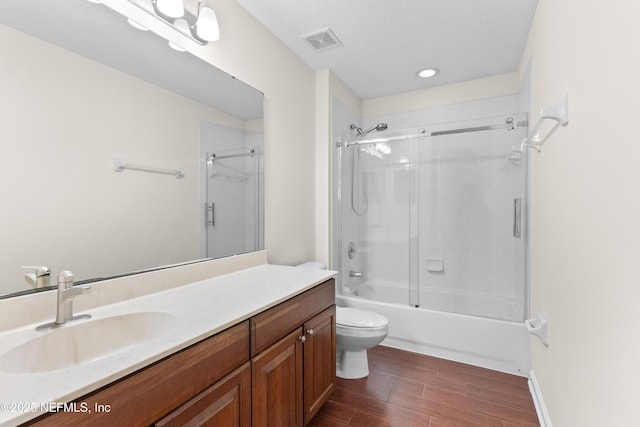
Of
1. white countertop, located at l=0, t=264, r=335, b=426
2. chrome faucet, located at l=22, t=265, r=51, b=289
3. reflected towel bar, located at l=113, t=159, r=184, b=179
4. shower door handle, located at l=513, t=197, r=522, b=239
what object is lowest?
white countertop, located at l=0, t=264, r=335, b=426

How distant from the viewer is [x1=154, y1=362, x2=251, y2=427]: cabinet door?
0.85 meters

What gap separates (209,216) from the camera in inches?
67.1

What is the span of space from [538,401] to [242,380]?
5.93ft

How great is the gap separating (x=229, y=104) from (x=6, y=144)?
1069 millimetres

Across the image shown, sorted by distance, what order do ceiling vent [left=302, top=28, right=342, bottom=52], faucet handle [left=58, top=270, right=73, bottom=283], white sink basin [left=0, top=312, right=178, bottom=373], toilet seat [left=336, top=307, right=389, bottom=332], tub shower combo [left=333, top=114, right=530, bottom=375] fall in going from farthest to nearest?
tub shower combo [left=333, top=114, right=530, bottom=375] → ceiling vent [left=302, top=28, right=342, bottom=52] → toilet seat [left=336, top=307, right=389, bottom=332] → faucet handle [left=58, top=270, right=73, bottom=283] → white sink basin [left=0, top=312, right=178, bottom=373]

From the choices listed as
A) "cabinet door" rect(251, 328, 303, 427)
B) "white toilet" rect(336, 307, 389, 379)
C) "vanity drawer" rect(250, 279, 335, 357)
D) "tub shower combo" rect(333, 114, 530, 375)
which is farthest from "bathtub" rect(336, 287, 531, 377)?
"cabinet door" rect(251, 328, 303, 427)

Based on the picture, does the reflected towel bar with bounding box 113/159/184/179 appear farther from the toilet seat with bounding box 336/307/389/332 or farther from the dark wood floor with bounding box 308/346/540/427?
the dark wood floor with bounding box 308/346/540/427

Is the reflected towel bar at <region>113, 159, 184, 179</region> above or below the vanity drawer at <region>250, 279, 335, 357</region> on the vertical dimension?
above

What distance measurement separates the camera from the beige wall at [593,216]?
758mm

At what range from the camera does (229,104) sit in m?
1.82

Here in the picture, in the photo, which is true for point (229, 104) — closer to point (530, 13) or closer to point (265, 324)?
point (265, 324)

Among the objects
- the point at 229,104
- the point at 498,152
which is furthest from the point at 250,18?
the point at 498,152

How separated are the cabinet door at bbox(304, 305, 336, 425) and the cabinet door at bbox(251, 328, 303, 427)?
0.22 ft

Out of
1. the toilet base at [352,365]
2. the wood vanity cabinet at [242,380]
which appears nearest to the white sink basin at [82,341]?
the wood vanity cabinet at [242,380]
